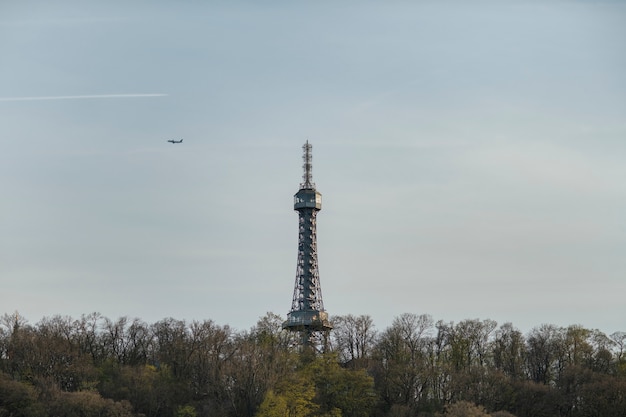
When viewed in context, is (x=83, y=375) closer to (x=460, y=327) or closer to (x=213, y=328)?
(x=213, y=328)

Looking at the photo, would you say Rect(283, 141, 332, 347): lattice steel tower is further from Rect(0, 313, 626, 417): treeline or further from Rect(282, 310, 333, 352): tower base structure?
Rect(0, 313, 626, 417): treeline

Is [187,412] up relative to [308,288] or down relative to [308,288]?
down

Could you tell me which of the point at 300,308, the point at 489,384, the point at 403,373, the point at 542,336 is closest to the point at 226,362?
the point at 403,373

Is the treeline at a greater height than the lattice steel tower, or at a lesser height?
lesser

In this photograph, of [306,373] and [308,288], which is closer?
[306,373]

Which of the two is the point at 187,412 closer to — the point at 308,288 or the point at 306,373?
the point at 306,373

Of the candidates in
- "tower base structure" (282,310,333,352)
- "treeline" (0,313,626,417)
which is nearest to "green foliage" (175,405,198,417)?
"treeline" (0,313,626,417)

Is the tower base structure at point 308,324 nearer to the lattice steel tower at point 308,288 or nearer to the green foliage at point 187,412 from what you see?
the lattice steel tower at point 308,288

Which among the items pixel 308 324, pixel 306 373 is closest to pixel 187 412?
pixel 306 373
